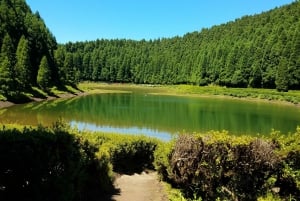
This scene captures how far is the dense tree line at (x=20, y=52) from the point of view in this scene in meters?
66.4

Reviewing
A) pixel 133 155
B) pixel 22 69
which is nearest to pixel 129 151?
pixel 133 155

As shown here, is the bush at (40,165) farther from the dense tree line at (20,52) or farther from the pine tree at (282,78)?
the pine tree at (282,78)

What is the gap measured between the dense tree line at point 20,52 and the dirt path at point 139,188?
50.8 metres

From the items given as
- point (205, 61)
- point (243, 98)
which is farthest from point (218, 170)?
point (205, 61)

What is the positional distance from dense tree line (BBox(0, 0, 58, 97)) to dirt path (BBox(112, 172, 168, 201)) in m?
50.8

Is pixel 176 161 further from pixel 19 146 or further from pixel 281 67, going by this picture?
pixel 281 67

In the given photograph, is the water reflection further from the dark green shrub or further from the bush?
the bush

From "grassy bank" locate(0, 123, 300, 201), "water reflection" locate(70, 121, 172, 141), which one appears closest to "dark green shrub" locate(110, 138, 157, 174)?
"grassy bank" locate(0, 123, 300, 201)

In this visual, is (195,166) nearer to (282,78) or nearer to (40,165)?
(40,165)

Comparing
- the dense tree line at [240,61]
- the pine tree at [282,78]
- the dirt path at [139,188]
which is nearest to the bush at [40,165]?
the dirt path at [139,188]

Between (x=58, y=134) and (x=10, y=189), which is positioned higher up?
(x=58, y=134)

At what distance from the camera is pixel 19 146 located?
8.55 metres

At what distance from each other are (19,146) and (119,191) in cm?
729

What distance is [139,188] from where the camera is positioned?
16.0 meters
